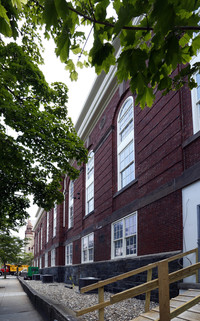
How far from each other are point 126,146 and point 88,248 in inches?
324

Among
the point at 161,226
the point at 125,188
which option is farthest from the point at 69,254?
the point at 161,226

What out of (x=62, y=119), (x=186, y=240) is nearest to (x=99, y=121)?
(x=62, y=119)

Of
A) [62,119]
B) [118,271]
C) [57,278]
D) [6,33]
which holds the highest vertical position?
[62,119]

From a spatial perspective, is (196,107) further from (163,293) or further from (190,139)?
(163,293)

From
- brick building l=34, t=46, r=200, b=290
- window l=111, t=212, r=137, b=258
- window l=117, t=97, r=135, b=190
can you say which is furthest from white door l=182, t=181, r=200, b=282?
window l=117, t=97, r=135, b=190

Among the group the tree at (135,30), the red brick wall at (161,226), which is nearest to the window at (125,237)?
the red brick wall at (161,226)

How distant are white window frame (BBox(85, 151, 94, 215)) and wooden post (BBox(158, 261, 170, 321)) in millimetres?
16610

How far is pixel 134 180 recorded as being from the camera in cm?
1380

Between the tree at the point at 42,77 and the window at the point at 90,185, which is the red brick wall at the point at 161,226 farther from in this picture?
the window at the point at 90,185

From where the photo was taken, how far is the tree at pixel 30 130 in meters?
9.99

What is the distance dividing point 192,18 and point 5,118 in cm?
752

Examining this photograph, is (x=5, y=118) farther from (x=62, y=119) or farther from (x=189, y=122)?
(x=189, y=122)

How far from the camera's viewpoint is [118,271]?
47.2 feet

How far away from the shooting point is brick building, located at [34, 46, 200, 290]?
32.6ft
